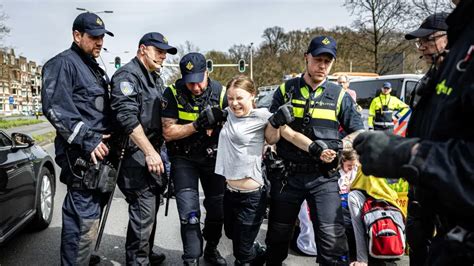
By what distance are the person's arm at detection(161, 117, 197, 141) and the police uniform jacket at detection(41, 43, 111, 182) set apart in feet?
1.55

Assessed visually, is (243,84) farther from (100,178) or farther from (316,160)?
(100,178)

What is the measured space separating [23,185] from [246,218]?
2466 mm

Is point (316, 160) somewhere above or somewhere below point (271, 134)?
below

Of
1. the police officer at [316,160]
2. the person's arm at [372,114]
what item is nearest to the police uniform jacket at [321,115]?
the police officer at [316,160]

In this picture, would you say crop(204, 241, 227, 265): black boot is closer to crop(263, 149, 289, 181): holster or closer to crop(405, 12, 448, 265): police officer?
crop(263, 149, 289, 181): holster

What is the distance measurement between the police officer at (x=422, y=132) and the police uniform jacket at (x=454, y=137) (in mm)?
90

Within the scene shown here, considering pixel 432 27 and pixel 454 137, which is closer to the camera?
pixel 454 137

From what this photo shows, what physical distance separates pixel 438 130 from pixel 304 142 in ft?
4.53

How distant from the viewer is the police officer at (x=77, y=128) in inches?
110

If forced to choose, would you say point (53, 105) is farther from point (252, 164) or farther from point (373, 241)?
point (373, 241)

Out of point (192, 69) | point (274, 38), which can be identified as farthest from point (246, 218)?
point (274, 38)

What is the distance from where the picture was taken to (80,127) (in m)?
2.79

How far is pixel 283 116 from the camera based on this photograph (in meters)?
2.69

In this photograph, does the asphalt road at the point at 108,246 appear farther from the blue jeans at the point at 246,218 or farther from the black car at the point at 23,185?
the blue jeans at the point at 246,218
